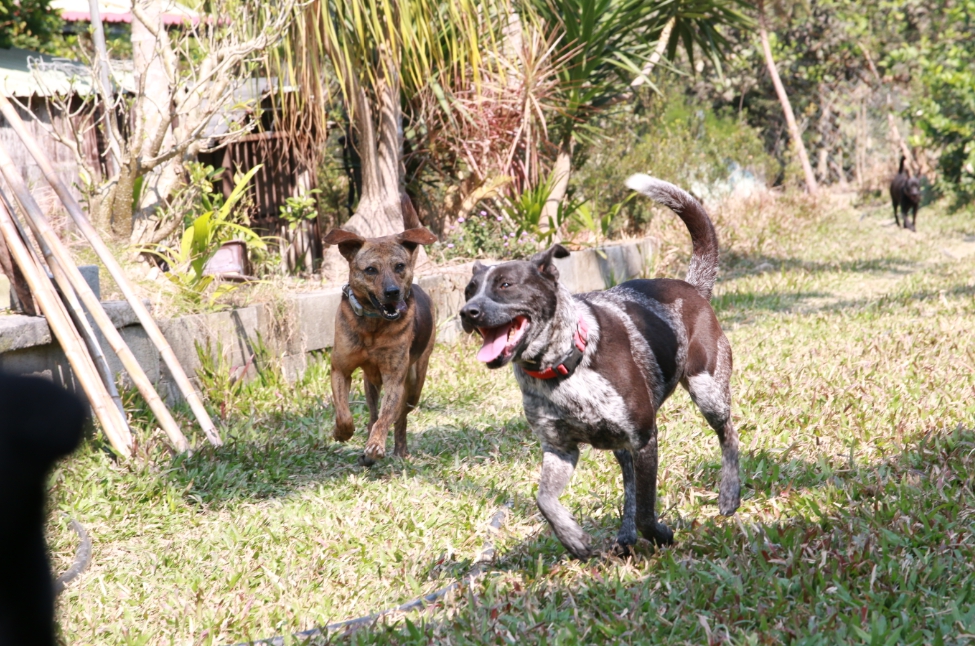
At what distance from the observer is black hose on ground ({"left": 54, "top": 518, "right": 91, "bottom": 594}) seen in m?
3.86

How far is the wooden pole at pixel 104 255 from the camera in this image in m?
5.25

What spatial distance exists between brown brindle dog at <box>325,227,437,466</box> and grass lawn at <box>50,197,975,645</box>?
1.09 feet

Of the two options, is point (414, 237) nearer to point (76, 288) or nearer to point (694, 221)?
point (694, 221)

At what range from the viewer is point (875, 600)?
10.4 ft

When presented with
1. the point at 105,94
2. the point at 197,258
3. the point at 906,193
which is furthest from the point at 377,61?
the point at 906,193

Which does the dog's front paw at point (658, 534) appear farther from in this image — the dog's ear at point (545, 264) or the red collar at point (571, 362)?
the dog's ear at point (545, 264)

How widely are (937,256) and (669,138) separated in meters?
4.22

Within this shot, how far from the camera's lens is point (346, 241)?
547 cm

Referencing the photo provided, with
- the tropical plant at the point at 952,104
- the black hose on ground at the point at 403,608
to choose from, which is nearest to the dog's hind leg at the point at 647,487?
the black hose on ground at the point at 403,608

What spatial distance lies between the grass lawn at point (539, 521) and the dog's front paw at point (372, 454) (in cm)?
10

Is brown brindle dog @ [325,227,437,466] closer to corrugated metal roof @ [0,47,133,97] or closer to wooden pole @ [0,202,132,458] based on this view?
wooden pole @ [0,202,132,458]

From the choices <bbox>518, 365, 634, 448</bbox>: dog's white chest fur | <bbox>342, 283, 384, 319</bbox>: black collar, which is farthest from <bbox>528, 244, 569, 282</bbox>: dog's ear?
<bbox>342, 283, 384, 319</bbox>: black collar

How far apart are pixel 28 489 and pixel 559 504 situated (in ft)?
8.23

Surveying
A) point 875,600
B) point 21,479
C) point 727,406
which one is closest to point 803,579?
point 875,600
